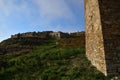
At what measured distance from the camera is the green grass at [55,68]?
44.8 ft

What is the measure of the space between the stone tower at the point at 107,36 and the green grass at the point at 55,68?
2.01 feet

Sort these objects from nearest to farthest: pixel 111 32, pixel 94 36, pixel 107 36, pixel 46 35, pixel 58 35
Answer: pixel 107 36, pixel 111 32, pixel 94 36, pixel 58 35, pixel 46 35

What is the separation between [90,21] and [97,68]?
2.99 meters

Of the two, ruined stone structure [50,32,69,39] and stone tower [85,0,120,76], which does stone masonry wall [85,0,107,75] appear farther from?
ruined stone structure [50,32,69,39]

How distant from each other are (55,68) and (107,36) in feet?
12.7

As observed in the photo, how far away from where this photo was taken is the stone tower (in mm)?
12930

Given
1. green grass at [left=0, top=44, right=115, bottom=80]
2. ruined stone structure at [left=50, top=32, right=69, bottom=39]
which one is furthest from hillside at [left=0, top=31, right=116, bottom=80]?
ruined stone structure at [left=50, top=32, right=69, bottom=39]

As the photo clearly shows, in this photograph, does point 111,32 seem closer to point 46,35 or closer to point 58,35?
point 58,35

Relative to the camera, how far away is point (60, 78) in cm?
1362

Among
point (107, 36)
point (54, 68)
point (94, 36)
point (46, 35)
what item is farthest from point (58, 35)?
point (107, 36)

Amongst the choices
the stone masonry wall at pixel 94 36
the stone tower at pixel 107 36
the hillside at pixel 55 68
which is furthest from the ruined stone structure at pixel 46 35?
the stone tower at pixel 107 36

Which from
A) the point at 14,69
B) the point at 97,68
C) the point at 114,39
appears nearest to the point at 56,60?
the point at 14,69

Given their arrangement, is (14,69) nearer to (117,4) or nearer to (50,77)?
(50,77)

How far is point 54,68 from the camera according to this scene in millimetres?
15234
